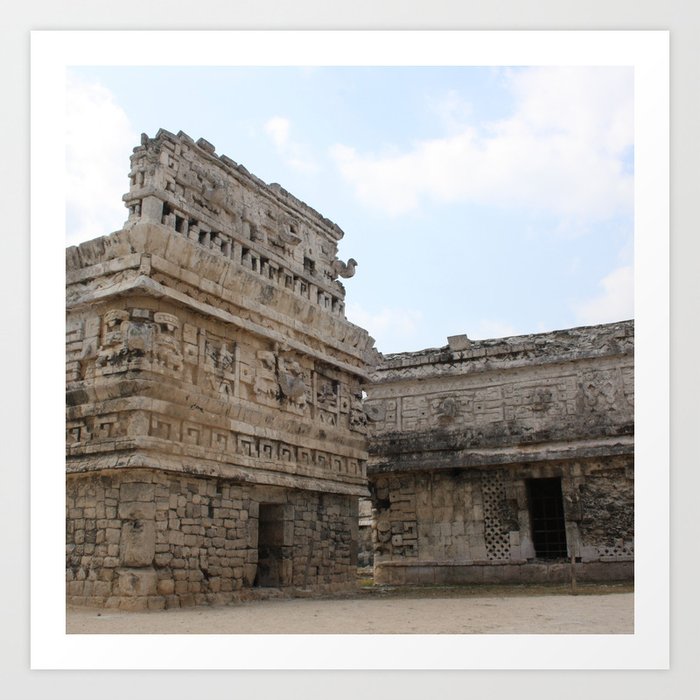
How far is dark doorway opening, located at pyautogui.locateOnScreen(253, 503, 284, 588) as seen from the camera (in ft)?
35.0

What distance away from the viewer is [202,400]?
376 inches

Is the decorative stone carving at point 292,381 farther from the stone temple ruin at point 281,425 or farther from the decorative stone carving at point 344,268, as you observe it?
the decorative stone carving at point 344,268

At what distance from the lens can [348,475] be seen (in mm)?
12352

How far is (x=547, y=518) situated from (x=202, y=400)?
8249mm

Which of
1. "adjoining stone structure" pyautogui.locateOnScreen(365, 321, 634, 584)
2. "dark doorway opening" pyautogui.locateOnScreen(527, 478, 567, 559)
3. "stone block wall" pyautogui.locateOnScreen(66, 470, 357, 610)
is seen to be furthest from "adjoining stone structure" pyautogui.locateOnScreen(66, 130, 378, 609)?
"dark doorway opening" pyautogui.locateOnScreen(527, 478, 567, 559)

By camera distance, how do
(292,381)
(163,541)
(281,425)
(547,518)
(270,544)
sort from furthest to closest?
(547,518) < (292,381) < (281,425) < (270,544) < (163,541)

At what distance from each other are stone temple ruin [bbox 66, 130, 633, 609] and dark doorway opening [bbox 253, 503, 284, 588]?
26mm

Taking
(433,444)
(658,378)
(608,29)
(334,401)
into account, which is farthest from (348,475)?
(608,29)

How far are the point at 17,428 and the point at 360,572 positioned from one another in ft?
40.7

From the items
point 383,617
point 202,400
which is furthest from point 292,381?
point 383,617

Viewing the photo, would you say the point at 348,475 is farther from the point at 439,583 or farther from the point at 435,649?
the point at 435,649

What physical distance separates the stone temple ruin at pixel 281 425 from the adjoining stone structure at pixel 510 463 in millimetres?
37

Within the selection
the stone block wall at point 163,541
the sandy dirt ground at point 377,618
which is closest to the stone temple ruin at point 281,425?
the stone block wall at point 163,541

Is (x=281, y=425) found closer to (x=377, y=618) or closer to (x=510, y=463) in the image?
(x=377, y=618)
